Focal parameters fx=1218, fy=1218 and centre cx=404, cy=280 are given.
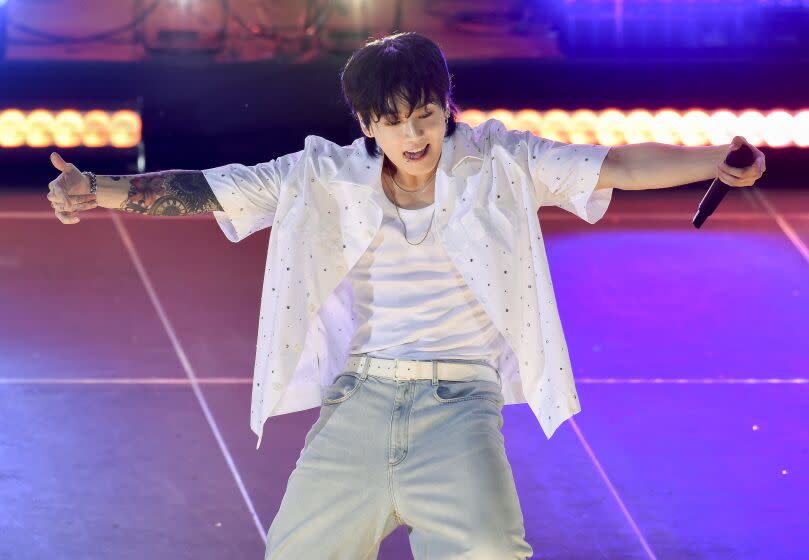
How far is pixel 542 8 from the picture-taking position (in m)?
7.59

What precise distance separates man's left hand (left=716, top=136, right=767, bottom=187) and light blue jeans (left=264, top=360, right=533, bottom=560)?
2.06 feet

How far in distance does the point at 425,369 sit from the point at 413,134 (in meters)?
0.47

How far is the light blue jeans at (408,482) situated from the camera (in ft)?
7.15

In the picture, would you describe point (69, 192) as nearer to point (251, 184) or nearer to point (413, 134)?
point (251, 184)

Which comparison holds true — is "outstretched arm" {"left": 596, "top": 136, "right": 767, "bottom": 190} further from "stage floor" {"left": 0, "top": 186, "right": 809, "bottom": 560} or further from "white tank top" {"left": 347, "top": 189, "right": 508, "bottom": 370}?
"stage floor" {"left": 0, "top": 186, "right": 809, "bottom": 560}

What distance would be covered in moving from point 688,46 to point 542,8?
3.23 feet

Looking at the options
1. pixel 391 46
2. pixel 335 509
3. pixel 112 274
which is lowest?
pixel 112 274

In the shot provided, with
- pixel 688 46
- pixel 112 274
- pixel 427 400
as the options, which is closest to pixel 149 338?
pixel 112 274

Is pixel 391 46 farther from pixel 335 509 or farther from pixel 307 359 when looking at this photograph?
pixel 335 509

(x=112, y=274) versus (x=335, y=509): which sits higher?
(x=335, y=509)

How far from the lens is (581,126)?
7.00m

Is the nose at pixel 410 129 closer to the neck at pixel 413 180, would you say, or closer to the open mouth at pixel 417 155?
the open mouth at pixel 417 155

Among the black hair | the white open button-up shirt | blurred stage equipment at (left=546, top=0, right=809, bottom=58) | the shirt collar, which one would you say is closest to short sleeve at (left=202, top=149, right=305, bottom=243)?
the white open button-up shirt

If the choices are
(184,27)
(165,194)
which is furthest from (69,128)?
(165,194)
